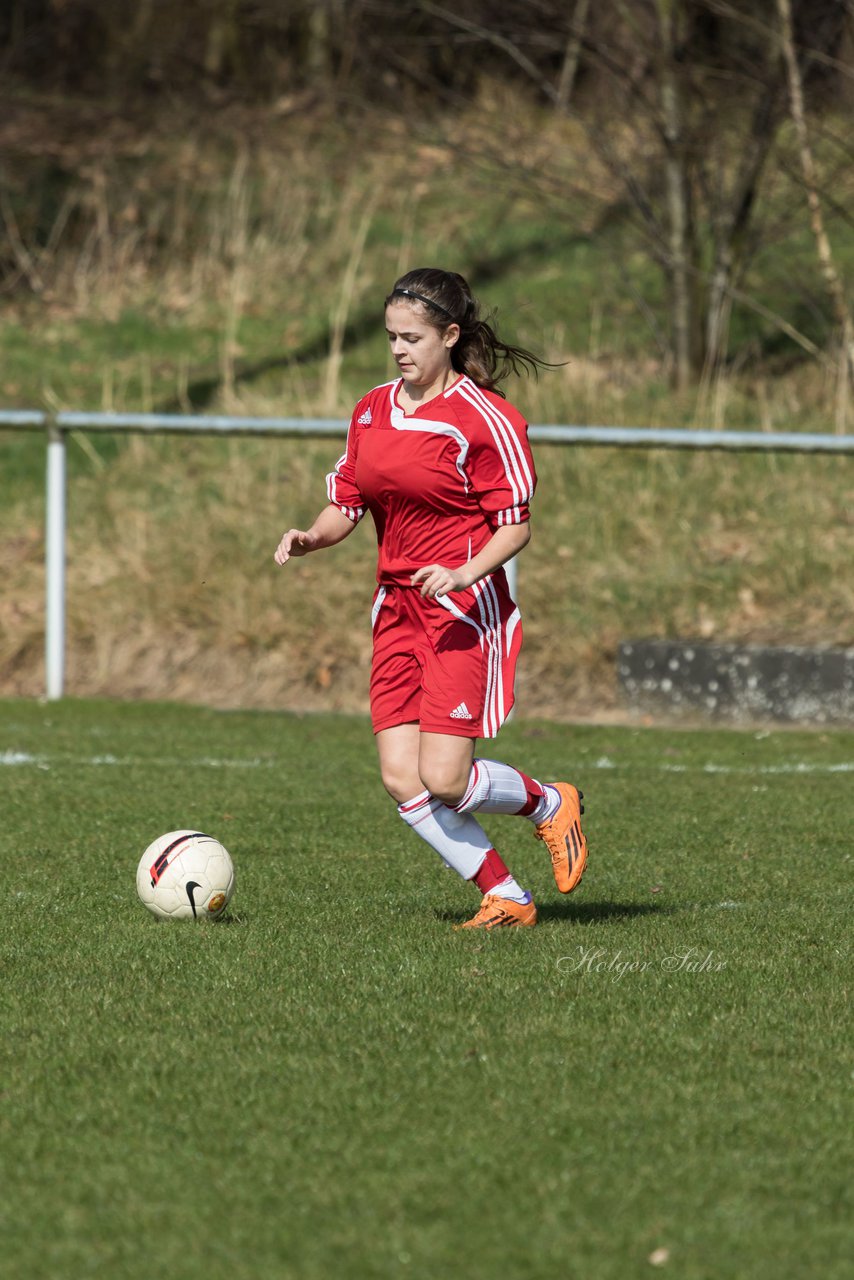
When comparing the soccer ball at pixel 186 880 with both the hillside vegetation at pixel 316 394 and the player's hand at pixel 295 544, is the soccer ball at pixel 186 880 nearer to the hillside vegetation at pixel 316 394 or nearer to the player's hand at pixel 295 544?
the player's hand at pixel 295 544

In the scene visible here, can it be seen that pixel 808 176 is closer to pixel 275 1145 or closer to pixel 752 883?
pixel 752 883

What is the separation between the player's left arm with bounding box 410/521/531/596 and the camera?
4695 mm

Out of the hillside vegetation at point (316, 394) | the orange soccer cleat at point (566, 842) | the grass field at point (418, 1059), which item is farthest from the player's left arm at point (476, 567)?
the hillside vegetation at point (316, 394)

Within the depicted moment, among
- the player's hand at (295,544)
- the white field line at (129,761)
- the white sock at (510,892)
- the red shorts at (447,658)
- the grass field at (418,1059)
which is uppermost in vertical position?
the player's hand at (295,544)

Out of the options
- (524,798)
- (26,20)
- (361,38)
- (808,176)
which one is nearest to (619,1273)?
(524,798)

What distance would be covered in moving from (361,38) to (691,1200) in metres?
19.9

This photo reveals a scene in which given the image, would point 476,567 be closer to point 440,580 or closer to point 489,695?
point 440,580

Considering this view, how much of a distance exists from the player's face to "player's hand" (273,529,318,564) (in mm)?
558

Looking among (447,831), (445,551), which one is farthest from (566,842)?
(445,551)

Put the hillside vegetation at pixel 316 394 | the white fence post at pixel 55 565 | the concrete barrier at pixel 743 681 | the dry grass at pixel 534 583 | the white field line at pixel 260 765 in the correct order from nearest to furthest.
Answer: the white field line at pixel 260 765
the concrete barrier at pixel 743 681
the white fence post at pixel 55 565
the dry grass at pixel 534 583
the hillside vegetation at pixel 316 394

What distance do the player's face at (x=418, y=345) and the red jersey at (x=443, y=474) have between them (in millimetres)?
67

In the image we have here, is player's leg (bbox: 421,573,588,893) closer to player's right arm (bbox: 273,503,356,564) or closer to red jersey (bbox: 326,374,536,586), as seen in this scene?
red jersey (bbox: 326,374,536,586)

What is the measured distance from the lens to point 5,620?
12383mm

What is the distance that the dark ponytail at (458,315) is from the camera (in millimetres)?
4977
